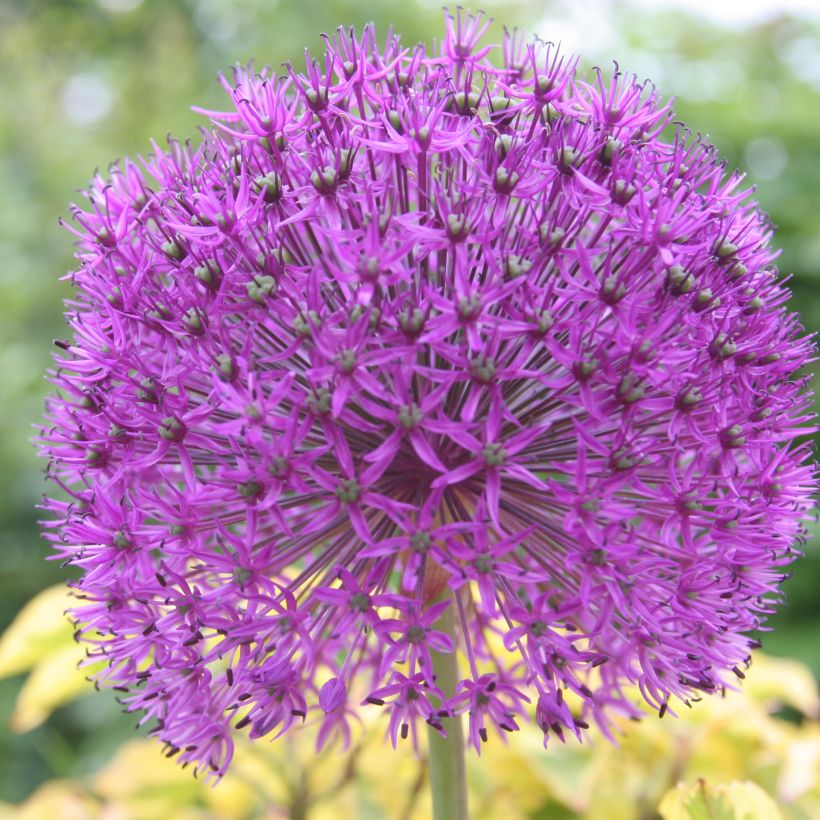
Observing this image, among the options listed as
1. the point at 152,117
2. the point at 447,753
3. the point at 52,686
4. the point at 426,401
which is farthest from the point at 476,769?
the point at 152,117

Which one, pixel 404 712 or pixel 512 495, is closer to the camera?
pixel 404 712

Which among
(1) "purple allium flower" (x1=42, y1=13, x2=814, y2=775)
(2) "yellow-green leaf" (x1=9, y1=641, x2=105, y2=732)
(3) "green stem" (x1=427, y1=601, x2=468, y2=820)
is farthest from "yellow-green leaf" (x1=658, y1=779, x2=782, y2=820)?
(2) "yellow-green leaf" (x1=9, y1=641, x2=105, y2=732)

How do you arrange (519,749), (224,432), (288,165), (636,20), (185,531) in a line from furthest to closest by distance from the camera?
(636,20) < (519,749) < (288,165) < (185,531) < (224,432)

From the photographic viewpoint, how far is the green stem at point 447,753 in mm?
1393

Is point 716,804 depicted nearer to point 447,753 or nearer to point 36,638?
point 447,753

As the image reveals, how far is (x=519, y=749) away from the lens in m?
2.13

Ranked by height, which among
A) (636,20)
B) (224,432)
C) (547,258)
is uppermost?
(636,20)

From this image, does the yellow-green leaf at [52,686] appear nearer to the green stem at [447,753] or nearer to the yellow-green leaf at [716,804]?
the green stem at [447,753]

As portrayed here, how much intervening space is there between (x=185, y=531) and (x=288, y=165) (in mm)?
592

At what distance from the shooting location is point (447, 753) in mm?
1412

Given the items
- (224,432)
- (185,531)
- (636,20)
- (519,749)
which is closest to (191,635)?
(185,531)

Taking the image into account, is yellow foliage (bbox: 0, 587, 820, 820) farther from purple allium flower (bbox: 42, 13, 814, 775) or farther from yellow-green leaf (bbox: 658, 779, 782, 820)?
purple allium flower (bbox: 42, 13, 814, 775)

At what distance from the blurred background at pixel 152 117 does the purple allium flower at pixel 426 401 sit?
134 cm

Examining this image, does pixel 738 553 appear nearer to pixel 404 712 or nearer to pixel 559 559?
pixel 559 559
